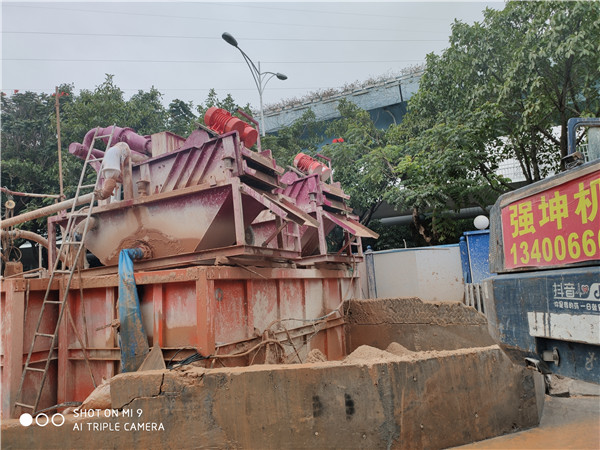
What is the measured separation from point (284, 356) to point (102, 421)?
88.4 inches

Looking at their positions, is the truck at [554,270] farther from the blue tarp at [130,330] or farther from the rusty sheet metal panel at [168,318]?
the blue tarp at [130,330]

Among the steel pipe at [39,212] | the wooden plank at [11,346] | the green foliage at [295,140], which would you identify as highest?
the green foliage at [295,140]

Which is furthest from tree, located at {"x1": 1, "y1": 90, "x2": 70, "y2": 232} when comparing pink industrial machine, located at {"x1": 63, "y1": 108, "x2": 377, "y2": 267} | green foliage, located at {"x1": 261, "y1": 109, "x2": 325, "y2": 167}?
pink industrial machine, located at {"x1": 63, "y1": 108, "x2": 377, "y2": 267}

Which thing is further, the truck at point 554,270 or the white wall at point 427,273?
the white wall at point 427,273

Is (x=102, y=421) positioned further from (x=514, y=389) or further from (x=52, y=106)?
(x=52, y=106)

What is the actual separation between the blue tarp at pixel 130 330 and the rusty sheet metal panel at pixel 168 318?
0.14 meters

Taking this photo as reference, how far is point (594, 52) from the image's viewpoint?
9078mm

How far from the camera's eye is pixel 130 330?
4.50m

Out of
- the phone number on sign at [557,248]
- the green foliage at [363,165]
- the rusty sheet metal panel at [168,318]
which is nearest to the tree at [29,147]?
the green foliage at [363,165]

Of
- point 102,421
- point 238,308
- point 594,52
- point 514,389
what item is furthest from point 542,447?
point 594,52

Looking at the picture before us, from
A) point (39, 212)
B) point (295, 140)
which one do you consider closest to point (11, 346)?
point (39, 212)

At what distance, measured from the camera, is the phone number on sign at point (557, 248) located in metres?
2.32

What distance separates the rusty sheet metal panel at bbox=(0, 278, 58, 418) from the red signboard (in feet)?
16.5

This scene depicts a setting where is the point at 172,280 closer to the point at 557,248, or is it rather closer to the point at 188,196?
the point at 188,196
